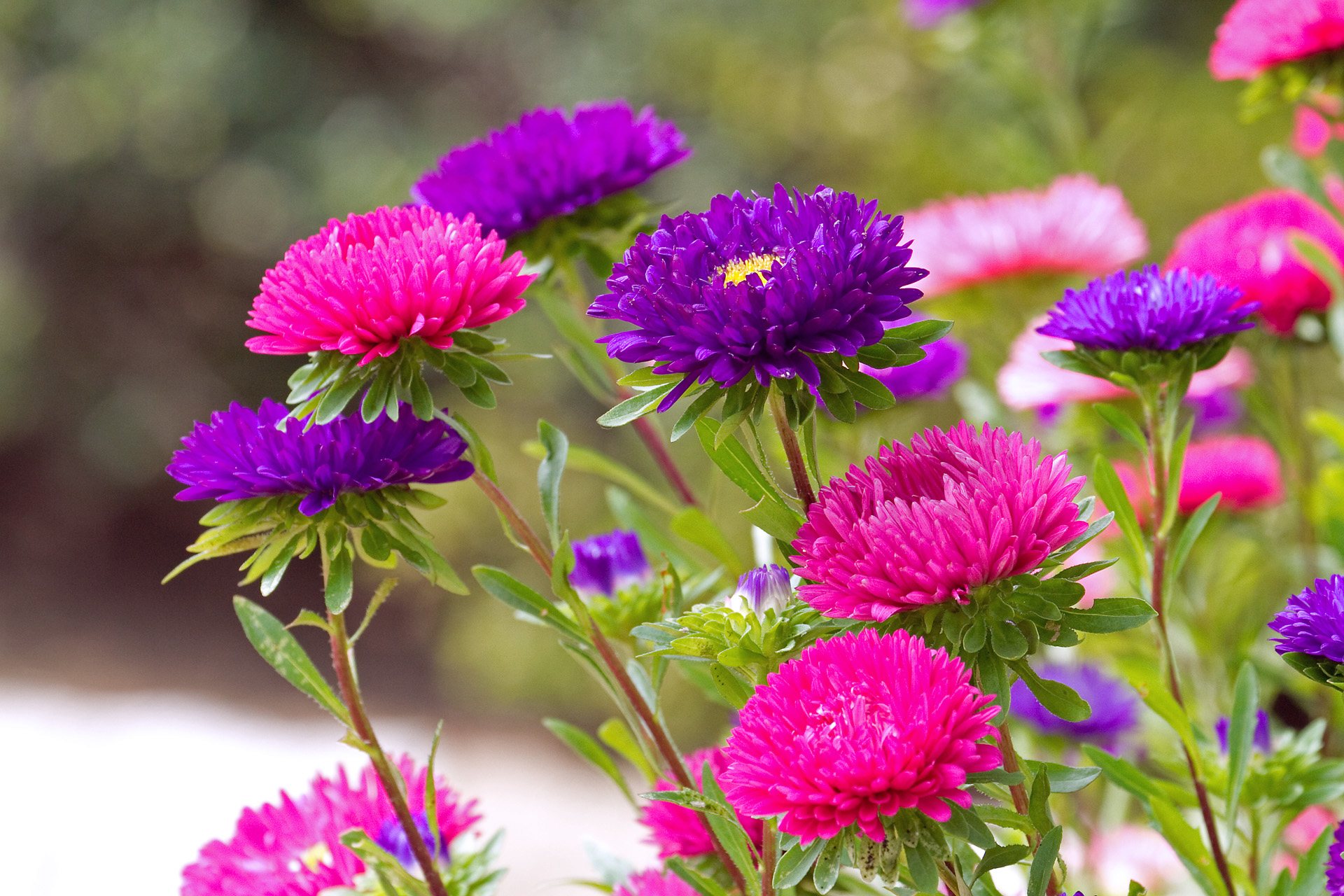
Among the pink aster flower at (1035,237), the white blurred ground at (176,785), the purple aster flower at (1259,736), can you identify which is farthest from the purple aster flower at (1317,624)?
the white blurred ground at (176,785)

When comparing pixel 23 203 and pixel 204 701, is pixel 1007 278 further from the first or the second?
pixel 23 203

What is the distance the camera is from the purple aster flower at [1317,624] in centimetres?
30

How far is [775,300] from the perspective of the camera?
27cm

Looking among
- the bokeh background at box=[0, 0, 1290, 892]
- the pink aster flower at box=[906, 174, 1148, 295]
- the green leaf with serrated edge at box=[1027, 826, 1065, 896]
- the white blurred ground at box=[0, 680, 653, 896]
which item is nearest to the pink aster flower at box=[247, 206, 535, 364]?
the green leaf with serrated edge at box=[1027, 826, 1065, 896]

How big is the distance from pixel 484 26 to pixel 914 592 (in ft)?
10.2

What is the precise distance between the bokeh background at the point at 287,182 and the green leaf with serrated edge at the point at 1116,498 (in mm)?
1784

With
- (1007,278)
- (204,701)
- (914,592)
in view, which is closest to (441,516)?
(204,701)

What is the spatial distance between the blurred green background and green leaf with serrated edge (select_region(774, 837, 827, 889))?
1.95 meters

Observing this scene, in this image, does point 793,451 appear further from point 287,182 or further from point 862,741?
point 287,182

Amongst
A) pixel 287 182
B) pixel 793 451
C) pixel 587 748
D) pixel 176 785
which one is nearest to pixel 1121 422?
pixel 793 451

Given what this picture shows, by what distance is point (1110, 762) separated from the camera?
1.22 ft

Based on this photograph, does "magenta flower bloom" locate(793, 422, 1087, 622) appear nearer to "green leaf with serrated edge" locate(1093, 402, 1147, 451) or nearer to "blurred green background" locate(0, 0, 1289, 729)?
"green leaf with serrated edge" locate(1093, 402, 1147, 451)

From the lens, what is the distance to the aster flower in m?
0.31

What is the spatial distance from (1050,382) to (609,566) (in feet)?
0.98
